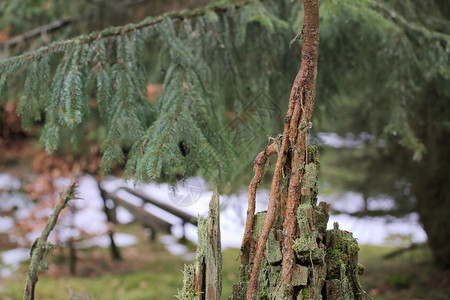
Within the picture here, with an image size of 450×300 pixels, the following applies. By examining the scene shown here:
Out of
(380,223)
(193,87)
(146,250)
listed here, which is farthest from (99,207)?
(193,87)

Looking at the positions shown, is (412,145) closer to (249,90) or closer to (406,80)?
(406,80)

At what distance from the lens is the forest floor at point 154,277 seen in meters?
4.85

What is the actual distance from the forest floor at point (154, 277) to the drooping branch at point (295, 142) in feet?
9.49

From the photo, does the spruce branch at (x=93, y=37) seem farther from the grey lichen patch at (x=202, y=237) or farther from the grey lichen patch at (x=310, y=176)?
the grey lichen patch at (x=310, y=176)

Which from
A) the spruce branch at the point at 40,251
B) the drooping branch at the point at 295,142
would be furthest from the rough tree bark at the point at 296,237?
the spruce branch at the point at 40,251

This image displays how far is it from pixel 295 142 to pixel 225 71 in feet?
5.06

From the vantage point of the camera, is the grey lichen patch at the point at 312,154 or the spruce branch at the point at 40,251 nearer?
the grey lichen patch at the point at 312,154

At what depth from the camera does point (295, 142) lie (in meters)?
1.50

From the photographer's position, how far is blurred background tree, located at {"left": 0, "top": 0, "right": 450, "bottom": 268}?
215cm

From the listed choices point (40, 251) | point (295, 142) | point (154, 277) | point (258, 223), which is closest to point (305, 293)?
point (258, 223)

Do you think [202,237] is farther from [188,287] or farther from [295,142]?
[295,142]

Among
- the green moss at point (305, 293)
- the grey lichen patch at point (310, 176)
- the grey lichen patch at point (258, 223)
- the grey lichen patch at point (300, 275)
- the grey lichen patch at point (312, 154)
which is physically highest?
the grey lichen patch at point (312, 154)

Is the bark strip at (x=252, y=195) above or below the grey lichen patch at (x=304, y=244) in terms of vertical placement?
above

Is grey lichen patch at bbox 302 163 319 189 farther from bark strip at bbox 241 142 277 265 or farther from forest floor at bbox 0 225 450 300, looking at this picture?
forest floor at bbox 0 225 450 300
